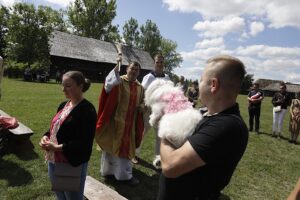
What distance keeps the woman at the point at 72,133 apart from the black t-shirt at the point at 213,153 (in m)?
1.80

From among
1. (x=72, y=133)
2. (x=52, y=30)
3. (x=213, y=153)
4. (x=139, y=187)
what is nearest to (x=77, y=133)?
(x=72, y=133)

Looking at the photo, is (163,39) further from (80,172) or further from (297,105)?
(80,172)

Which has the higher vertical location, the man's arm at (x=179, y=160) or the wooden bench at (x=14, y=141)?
the man's arm at (x=179, y=160)

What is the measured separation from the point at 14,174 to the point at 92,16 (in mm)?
64173

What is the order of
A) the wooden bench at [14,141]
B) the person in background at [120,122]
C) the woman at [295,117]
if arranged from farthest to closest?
1. the woman at [295,117]
2. the wooden bench at [14,141]
3. the person in background at [120,122]

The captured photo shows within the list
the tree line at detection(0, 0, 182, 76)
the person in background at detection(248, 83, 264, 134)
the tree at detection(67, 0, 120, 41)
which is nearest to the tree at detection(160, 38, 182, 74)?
the tree line at detection(0, 0, 182, 76)

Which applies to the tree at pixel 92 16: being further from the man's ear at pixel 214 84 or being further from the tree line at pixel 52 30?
the man's ear at pixel 214 84

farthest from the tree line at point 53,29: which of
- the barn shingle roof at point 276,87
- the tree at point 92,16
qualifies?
the barn shingle roof at point 276,87

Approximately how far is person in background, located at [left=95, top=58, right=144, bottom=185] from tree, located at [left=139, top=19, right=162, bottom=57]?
74.6 m

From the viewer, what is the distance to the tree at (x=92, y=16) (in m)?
66.5

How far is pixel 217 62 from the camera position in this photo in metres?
1.92

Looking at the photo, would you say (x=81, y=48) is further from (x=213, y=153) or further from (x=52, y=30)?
(x=213, y=153)

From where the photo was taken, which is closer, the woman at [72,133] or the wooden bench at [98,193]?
the woman at [72,133]

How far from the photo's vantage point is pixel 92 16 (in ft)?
219
